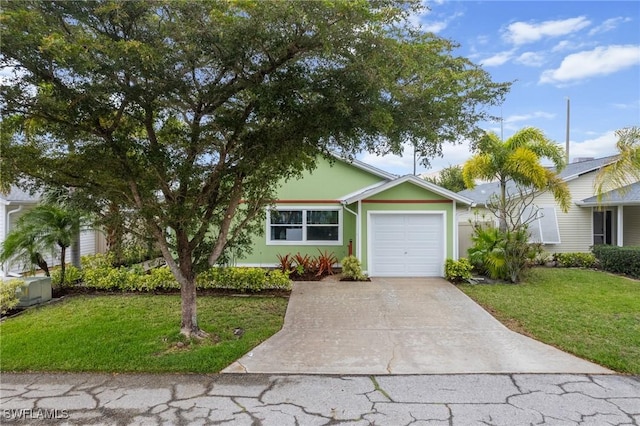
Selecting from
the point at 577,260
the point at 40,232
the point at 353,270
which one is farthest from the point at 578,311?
the point at 40,232

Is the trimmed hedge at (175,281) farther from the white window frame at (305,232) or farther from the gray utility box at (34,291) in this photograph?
the white window frame at (305,232)

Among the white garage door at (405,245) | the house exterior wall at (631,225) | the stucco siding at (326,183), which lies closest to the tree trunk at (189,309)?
the white garage door at (405,245)

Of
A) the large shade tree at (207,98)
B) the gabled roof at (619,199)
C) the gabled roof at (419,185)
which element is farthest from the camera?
the gabled roof at (619,199)

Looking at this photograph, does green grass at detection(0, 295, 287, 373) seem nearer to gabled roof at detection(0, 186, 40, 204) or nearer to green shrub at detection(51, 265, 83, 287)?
green shrub at detection(51, 265, 83, 287)

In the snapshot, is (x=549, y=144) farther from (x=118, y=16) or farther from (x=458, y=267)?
(x=118, y=16)

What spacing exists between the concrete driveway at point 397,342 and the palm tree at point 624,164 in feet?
22.2

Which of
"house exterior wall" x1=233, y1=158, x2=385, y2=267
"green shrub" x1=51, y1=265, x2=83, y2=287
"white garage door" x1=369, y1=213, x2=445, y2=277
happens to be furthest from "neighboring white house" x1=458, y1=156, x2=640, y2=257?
"green shrub" x1=51, y1=265, x2=83, y2=287

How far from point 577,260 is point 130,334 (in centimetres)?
1525

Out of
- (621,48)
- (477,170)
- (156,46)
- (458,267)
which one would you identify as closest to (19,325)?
(156,46)

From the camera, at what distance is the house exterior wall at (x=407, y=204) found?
12516 mm

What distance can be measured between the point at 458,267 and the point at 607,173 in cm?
548

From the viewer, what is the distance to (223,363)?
5.27 meters

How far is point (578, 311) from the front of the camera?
8133 millimetres

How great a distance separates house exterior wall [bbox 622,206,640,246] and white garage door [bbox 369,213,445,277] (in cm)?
911
